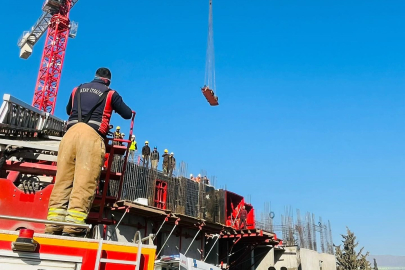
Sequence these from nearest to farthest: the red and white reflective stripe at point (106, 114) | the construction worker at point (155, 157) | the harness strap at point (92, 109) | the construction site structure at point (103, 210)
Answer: the construction site structure at point (103, 210)
the harness strap at point (92, 109)
the red and white reflective stripe at point (106, 114)
the construction worker at point (155, 157)

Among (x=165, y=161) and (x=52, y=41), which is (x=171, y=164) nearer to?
(x=165, y=161)

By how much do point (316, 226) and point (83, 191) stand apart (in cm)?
3103

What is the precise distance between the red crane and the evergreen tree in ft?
104

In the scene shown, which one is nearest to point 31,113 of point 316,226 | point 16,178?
point 16,178

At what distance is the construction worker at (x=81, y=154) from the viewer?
457 cm

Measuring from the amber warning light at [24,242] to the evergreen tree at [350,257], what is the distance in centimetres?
3490

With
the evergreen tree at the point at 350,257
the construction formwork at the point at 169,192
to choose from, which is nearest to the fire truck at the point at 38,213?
the construction formwork at the point at 169,192

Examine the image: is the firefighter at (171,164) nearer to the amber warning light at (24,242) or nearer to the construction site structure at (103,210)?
the construction site structure at (103,210)

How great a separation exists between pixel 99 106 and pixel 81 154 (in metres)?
0.78

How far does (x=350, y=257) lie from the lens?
113ft

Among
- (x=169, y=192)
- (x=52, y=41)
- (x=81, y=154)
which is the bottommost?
(x=81, y=154)

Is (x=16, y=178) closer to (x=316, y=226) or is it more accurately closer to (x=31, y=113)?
(x=31, y=113)

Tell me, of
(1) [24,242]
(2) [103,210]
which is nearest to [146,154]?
(2) [103,210]

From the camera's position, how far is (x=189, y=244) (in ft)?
71.9
